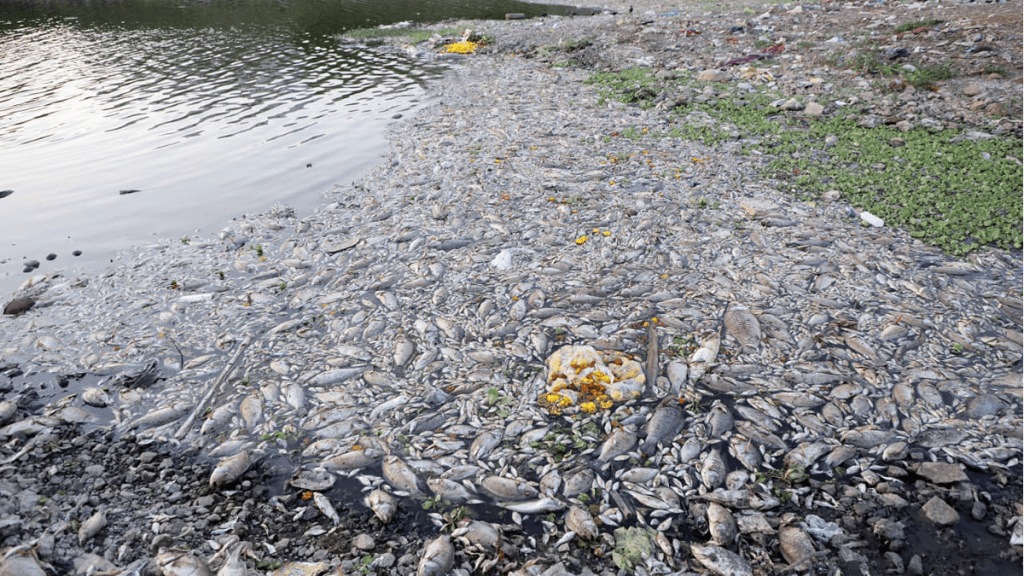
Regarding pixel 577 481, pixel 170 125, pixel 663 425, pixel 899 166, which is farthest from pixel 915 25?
pixel 170 125

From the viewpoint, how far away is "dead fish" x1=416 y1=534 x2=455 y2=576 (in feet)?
16.8

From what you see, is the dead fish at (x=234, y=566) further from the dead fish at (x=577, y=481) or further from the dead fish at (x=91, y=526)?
the dead fish at (x=577, y=481)

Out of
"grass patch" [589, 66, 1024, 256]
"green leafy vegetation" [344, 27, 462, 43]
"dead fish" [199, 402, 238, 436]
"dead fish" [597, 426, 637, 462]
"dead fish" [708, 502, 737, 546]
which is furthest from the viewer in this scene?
"green leafy vegetation" [344, 27, 462, 43]

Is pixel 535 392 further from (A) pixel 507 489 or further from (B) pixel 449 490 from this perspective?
(B) pixel 449 490

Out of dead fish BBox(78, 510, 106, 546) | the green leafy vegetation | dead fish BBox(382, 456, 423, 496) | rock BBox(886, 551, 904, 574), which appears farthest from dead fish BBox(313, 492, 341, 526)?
the green leafy vegetation

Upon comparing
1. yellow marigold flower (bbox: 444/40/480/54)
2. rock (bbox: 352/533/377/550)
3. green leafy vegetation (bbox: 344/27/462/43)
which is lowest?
rock (bbox: 352/533/377/550)

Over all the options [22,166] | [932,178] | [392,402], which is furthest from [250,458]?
[22,166]

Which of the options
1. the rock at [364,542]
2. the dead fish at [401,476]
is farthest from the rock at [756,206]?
the rock at [364,542]

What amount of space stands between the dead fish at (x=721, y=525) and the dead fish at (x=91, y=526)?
602 centimetres

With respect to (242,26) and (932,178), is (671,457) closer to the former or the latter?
(932,178)

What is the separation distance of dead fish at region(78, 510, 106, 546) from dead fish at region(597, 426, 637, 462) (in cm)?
515

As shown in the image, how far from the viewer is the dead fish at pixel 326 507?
227 inches

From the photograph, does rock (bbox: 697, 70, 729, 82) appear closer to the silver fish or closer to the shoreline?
the shoreline

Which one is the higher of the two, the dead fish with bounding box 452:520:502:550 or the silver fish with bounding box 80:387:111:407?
the silver fish with bounding box 80:387:111:407
